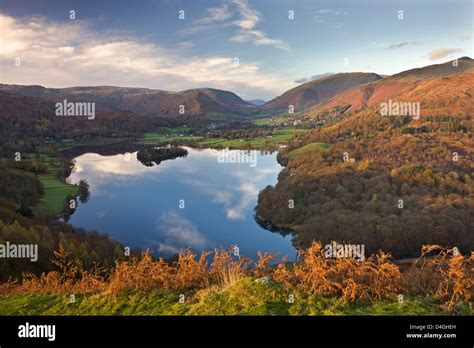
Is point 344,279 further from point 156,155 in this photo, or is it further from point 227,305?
point 156,155

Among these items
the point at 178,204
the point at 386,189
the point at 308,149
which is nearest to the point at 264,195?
the point at 178,204

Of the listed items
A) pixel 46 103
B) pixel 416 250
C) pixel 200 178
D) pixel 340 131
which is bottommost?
pixel 416 250

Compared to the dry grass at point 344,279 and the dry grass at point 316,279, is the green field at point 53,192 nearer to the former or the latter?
the dry grass at point 316,279

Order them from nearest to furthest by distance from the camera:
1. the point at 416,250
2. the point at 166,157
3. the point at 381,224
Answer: the point at 416,250 → the point at 381,224 → the point at 166,157

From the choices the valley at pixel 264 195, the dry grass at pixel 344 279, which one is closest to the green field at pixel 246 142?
the valley at pixel 264 195
